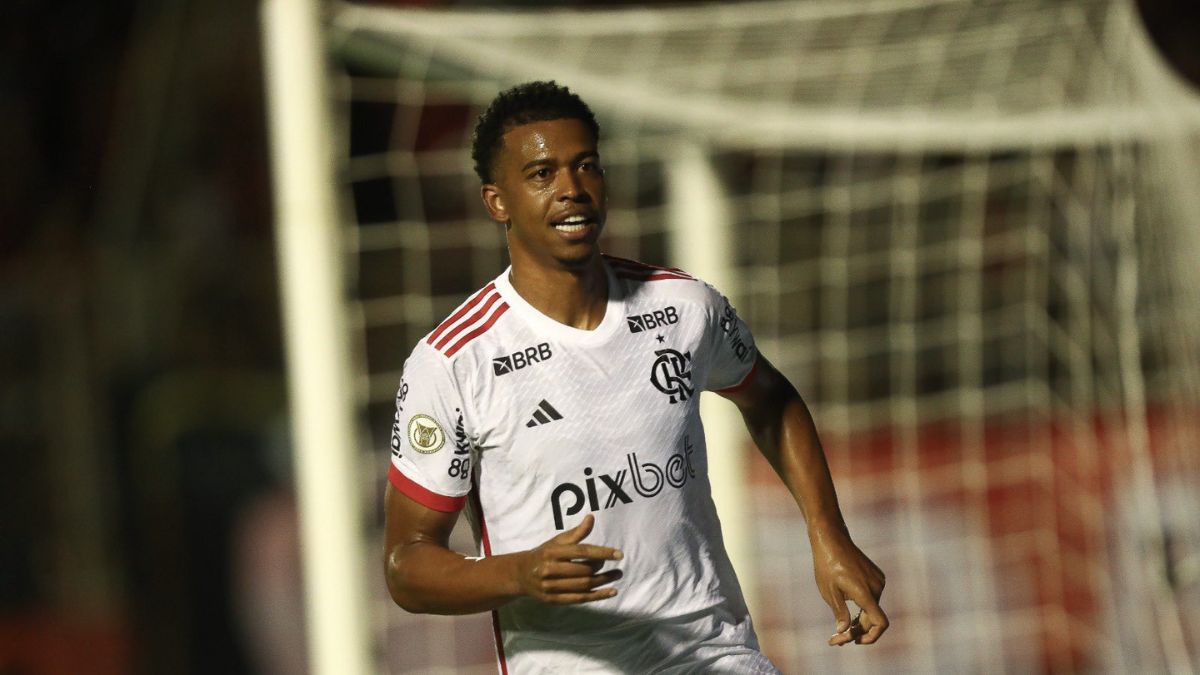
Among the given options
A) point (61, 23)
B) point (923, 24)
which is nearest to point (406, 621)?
point (923, 24)

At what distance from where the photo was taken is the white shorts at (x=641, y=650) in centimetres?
246

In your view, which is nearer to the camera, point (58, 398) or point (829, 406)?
point (829, 406)

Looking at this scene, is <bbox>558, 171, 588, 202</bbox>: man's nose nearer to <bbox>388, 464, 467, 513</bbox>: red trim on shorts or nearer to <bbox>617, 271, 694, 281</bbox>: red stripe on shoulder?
<bbox>617, 271, 694, 281</bbox>: red stripe on shoulder

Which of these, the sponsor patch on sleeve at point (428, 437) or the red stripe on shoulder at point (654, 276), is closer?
the sponsor patch on sleeve at point (428, 437)

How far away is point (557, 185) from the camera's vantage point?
2.37 metres

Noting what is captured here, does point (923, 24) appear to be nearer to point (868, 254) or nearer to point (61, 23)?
point (868, 254)

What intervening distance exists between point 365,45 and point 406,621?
3454mm

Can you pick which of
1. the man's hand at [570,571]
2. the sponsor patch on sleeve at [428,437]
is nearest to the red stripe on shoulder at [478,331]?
the sponsor patch on sleeve at [428,437]

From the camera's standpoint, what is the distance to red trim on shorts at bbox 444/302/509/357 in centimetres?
240

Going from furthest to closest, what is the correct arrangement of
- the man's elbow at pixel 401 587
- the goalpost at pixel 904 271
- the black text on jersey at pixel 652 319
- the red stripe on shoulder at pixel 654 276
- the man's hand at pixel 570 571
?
the goalpost at pixel 904 271, the red stripe on shoulder at pixel 654 276, the black text on jersey at pixel 652 319, the man's elbow at pixel 401 587, the man's hand at pixel 570 571

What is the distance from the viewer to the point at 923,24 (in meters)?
4.79

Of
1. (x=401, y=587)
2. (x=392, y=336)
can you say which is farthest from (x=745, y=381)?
(x=392, y=336)

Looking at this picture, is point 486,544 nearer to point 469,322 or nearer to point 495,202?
point 469,322

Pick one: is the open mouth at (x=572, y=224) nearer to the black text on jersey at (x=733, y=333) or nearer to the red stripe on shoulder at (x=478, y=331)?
the red stripe on shoulder at (x=478, y=331)
